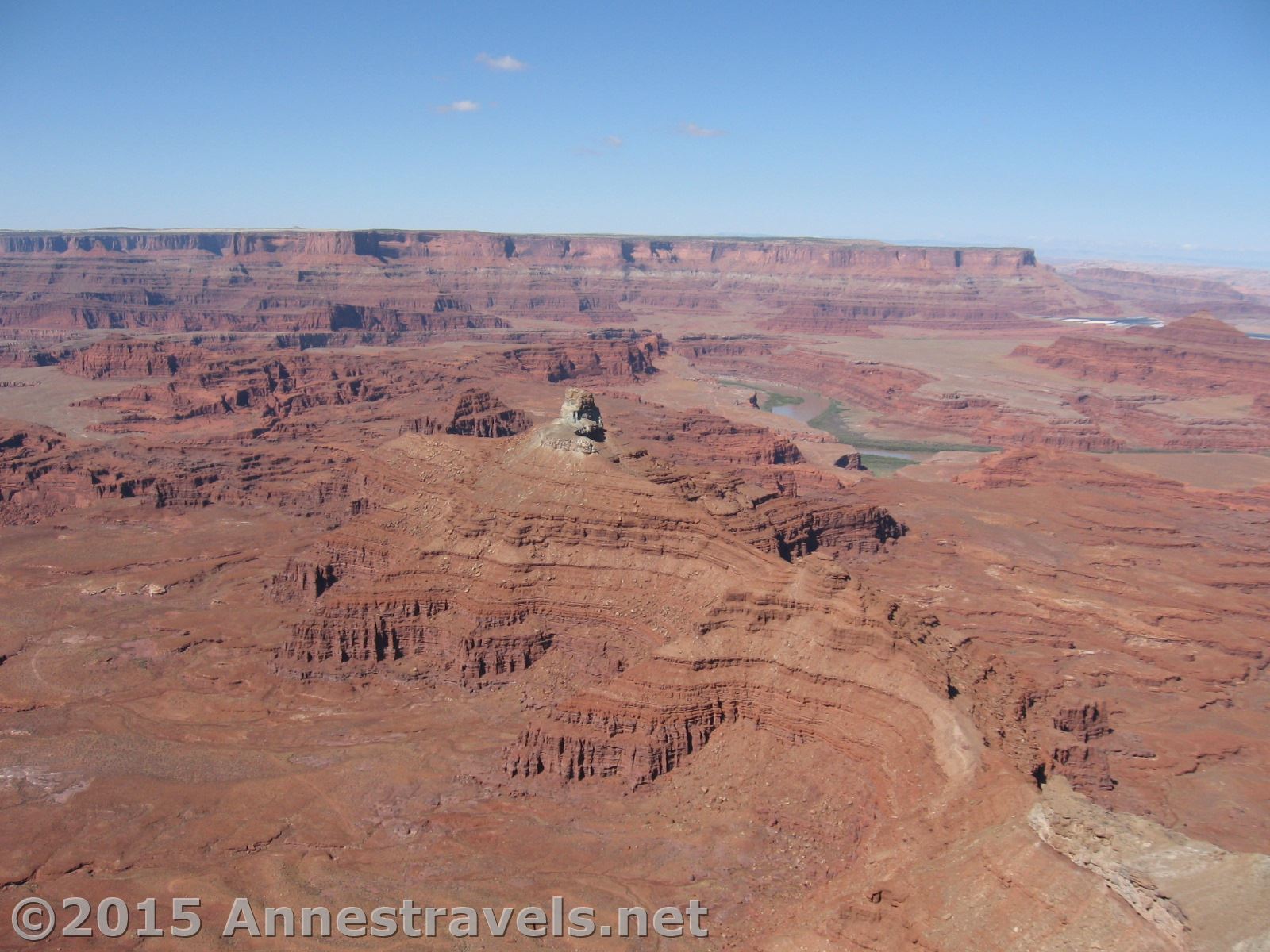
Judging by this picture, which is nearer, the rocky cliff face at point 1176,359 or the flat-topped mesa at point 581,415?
the flat-topped mesa at point 581,415

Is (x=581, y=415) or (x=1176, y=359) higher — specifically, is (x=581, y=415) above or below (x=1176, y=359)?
above

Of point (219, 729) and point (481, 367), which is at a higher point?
point (481, 367)

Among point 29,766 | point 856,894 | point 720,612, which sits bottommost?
point 29,766

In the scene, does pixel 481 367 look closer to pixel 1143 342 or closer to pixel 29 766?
pixel 29 766

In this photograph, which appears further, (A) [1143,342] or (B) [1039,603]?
(A) [1143,342]

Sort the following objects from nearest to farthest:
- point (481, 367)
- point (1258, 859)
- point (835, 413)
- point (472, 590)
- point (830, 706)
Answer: point (1258, 859) < point (830, 706) < point (472, 590) < point (481, 367) < point (835, 413)

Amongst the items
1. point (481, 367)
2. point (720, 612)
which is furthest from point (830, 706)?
point (481, 367)

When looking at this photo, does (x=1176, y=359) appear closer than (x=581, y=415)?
No

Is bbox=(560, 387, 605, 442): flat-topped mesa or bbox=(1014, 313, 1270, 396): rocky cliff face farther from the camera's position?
bbox=(1014, 313, 1270, 396): rocky cliff face
